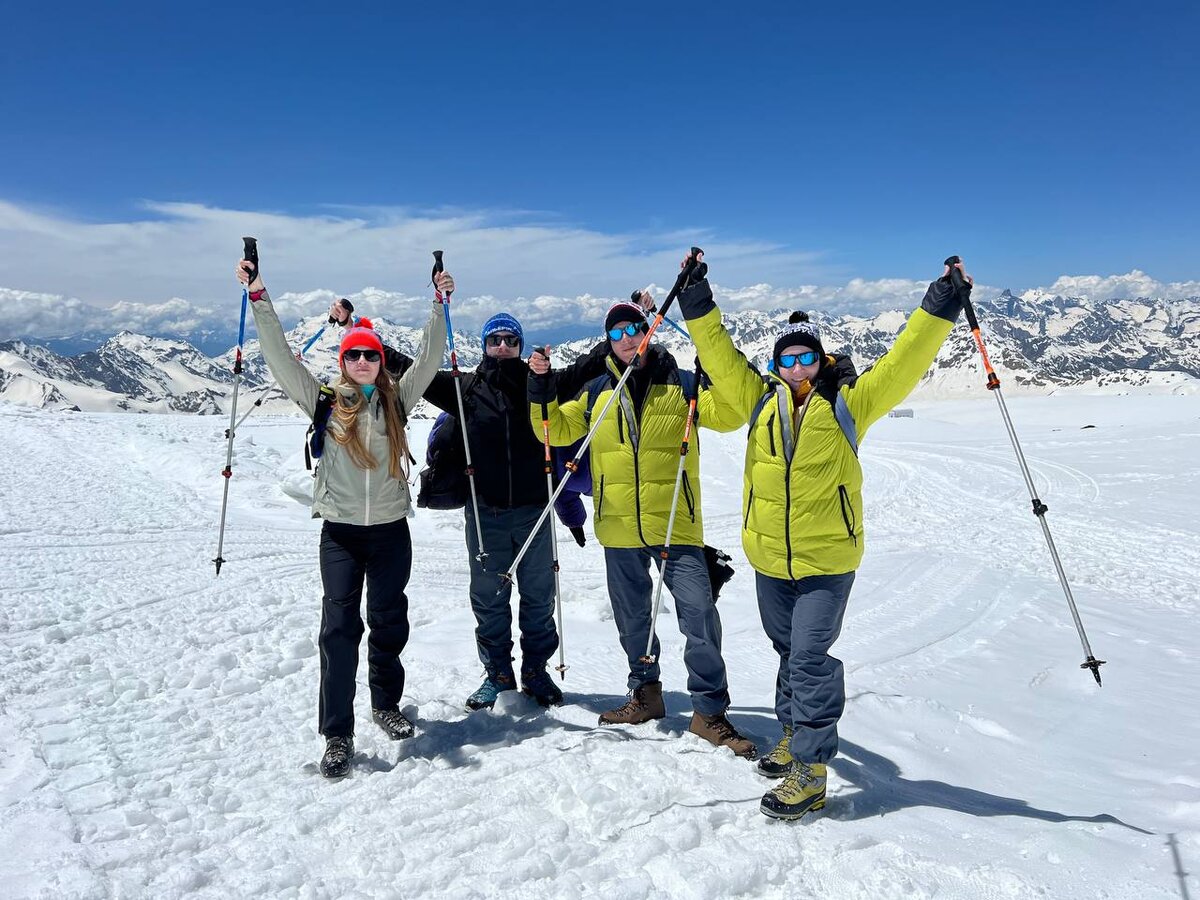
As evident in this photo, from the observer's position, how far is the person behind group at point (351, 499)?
465cm

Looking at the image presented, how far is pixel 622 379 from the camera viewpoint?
4.88 meters

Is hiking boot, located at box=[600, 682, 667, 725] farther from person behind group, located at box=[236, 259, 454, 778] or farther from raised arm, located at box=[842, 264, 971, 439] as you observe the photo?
raised arm, located at box=[842, 264, 971, 439]

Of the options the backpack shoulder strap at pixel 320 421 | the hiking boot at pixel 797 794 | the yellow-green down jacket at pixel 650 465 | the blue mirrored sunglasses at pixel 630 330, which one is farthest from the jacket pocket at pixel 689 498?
the backpack shoulder strap at pixel 320 421

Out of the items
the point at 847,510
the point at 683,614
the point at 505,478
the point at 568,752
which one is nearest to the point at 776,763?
the point at 683,614

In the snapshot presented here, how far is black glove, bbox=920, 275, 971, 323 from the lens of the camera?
419 centimetres

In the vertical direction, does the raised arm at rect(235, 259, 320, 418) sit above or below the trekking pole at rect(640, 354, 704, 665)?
above

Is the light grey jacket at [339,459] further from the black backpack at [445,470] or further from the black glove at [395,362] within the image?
the black backpack at [445,470]

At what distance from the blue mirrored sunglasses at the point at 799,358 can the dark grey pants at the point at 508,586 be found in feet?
7.19

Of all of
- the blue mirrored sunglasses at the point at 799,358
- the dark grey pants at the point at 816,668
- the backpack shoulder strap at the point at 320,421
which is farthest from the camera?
the backpack shoulder strap at the point at 320,421

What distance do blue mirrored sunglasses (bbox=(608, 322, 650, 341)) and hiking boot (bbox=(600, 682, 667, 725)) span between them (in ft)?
8.43

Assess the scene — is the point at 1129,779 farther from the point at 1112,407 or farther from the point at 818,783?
the point at 1112,407

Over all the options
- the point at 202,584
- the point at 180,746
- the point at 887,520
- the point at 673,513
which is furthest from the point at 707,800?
the point at 887,520

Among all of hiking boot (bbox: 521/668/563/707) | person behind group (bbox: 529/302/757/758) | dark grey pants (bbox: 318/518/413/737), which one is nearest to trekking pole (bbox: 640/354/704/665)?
person behind group (bbox: 529/302/757/758)

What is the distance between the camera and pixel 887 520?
53.4ft
